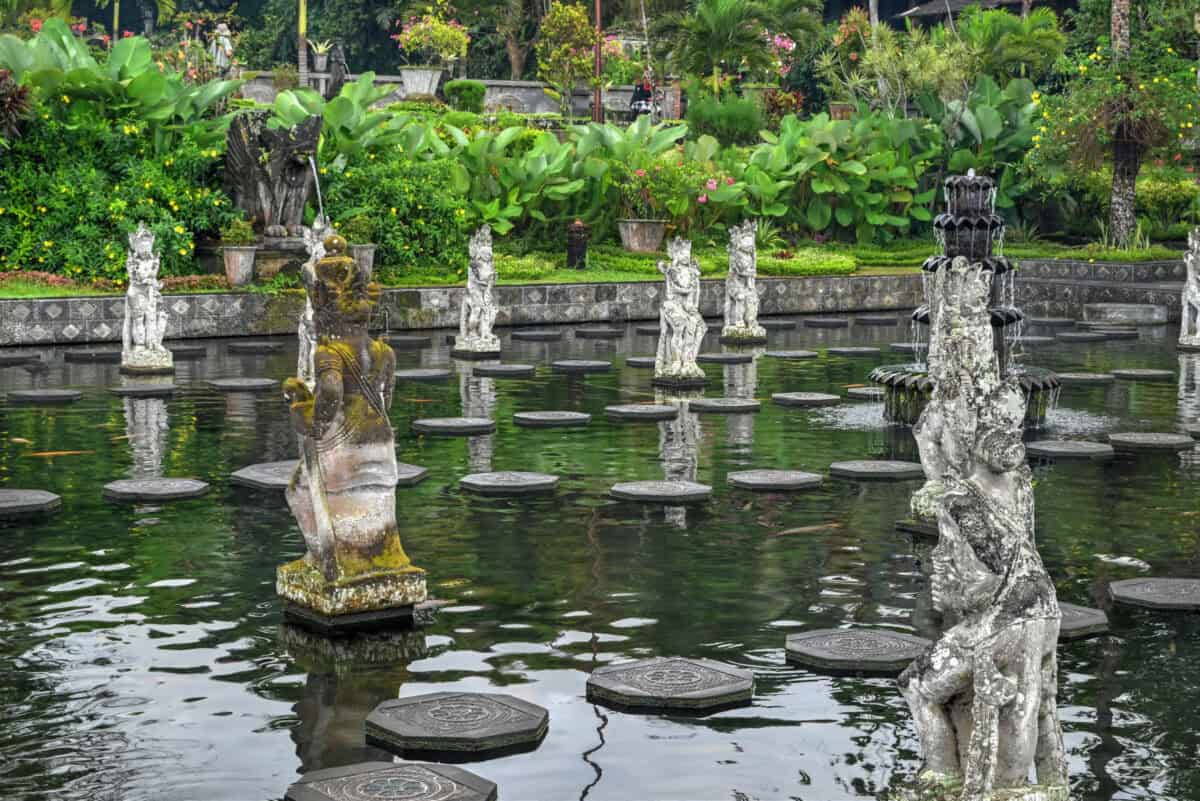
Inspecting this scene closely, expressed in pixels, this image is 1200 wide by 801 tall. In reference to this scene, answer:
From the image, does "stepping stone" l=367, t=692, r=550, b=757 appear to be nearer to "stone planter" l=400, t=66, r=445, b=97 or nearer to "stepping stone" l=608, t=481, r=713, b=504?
"stepping stone" l=608, t=481, r=713, b=504

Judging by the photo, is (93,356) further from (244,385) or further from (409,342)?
(409,342)

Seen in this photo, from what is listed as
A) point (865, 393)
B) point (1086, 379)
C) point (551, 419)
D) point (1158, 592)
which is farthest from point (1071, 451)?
point (1086, 379)

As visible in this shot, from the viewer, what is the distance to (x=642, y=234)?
111 ft

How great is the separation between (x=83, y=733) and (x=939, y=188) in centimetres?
3441

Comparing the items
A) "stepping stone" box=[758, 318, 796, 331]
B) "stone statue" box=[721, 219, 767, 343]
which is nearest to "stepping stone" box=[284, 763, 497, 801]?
"stone statue" box=[721, 219, 767, 343]

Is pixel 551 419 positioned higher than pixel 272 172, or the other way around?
pixel 272 172

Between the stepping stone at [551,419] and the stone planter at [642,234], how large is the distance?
55.9 feet

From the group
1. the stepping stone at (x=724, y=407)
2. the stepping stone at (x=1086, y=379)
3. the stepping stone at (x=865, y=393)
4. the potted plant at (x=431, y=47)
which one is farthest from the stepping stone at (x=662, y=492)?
the potted plant at (x=431, y=47)

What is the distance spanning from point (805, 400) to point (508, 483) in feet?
20.2

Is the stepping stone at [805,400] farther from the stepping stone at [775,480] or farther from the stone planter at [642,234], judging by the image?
Answer: the stone planter at [642,234]

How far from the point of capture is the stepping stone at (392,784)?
6.45m

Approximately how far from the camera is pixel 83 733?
729 cm

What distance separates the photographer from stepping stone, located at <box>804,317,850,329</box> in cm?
2908

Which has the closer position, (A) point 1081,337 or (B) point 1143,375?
(B) point 1143,375
